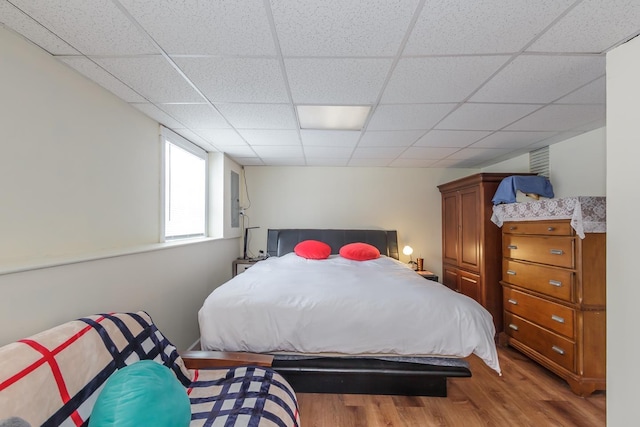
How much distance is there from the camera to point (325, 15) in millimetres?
1237

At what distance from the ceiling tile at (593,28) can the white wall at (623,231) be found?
4.9 inches

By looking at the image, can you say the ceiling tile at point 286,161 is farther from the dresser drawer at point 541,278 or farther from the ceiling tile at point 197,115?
the dresser drawer at point 541,278

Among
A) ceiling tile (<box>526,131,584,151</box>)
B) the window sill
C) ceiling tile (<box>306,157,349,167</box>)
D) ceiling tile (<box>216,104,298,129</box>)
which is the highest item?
ceiling tile (<box>216,104,298,129</box>)

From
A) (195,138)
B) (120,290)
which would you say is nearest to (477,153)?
(195,138)

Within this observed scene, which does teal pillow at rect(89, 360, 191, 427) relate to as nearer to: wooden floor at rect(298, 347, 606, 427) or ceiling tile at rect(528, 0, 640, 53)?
wooden floor at rect(298, 347, 606, 427)

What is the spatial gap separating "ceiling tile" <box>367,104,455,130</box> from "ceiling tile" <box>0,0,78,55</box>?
77.2 inches

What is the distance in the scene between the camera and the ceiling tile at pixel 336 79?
63.3 inches

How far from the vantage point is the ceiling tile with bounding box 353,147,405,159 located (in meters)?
3.41

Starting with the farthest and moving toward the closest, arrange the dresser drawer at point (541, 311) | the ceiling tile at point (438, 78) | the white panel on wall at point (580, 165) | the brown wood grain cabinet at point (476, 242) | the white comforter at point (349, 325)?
the brown wood grain cabinet at point (476, 242)
the white panel on wall at point (580, 165)
the dresser drawer at point (541, 311)
the white comforter at point (349, 325)
the ceiling tile at point (438, 78)

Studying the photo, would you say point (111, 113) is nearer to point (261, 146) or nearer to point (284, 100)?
point (284, 100)

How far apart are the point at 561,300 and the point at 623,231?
1.18 m

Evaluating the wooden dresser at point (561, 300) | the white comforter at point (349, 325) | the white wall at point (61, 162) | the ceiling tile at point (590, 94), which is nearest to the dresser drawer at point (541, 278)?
the wooden dresser at point (561, 300)

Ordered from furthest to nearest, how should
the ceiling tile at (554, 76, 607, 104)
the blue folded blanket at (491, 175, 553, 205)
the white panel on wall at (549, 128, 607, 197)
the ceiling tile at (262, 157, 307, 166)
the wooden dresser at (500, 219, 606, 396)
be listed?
1. the ceiling tile at (262, 157, 307, 166)
2. the blue folded blanket at (491, 175, 553, 205)
3. the white panel on wall at (549, 128, 607, 197)
4. the wooden dresser at (500, 219, 606, 396)
5. the ceiling tile at (554, 76, 607, 104)

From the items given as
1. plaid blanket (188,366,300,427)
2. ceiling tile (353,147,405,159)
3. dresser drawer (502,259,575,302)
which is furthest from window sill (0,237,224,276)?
dresser drawer (502,259,575,302)
